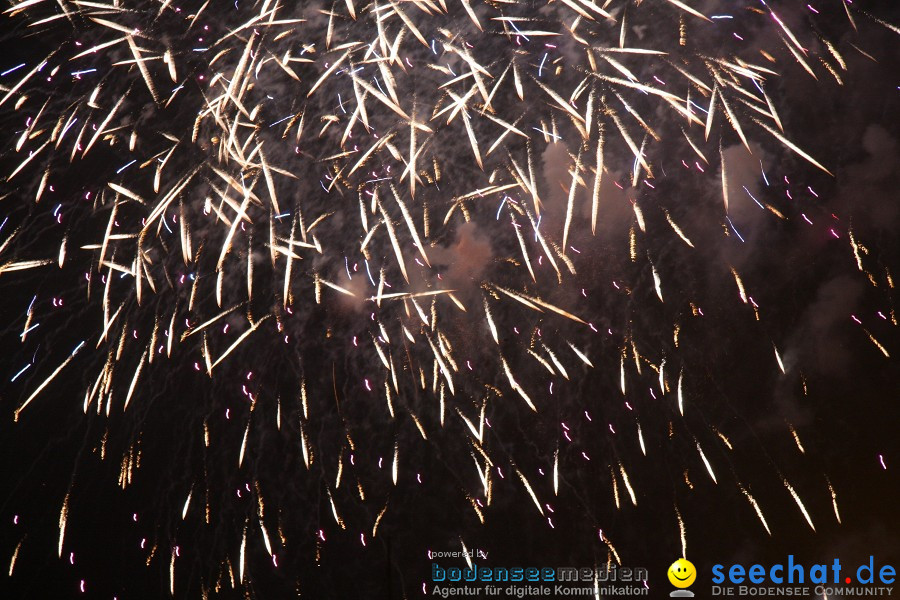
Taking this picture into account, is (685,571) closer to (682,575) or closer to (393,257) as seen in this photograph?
(682,575)

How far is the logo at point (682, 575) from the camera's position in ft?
7.06

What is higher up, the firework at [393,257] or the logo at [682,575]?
the firework at [393,257]

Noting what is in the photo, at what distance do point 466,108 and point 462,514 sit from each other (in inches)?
55.4

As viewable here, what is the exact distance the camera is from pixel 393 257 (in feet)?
7.36

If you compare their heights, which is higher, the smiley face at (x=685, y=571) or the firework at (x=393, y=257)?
the firework at (x=393, y=257)

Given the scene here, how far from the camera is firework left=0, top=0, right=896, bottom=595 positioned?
2074mm

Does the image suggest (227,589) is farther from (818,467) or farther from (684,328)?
(818,467)

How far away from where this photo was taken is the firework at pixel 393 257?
2074 millimetres

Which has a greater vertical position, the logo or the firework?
the firework

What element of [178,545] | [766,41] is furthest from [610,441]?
[178,545]

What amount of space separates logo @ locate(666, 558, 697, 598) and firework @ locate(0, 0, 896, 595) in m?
0.09

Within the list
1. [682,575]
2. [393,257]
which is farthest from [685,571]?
[393,257]

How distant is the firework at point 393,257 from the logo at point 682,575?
89 mm

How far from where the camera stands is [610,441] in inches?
86.0
